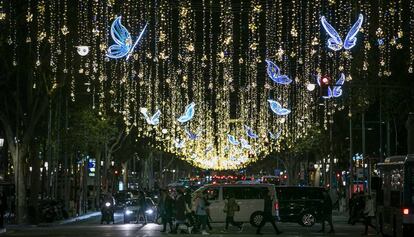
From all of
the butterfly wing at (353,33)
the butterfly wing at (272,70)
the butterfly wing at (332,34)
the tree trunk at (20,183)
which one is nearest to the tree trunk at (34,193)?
the tree trunk at (20,183)

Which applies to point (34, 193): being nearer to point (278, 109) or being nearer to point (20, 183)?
point (20, 183)

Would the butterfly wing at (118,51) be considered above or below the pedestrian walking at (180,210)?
above

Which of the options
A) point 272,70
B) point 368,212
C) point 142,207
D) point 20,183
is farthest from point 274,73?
point 20,183

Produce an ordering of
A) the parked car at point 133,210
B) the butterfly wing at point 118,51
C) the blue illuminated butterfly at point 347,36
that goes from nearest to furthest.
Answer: the blue illuminated butterfly at point 347,36 < the butterfly wing at point 118,51 < the parked car at point 133,210

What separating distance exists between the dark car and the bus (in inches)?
352

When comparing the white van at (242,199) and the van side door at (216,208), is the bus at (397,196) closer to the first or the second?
the white van at (242,199)

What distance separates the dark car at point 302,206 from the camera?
43906 millimetres

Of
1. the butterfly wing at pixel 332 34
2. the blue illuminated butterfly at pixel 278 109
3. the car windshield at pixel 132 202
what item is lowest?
the car windshield at pixel 132 202

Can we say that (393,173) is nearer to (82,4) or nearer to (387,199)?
(387,199)

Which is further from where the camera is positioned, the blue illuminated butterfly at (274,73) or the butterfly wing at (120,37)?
the blue illuminated butterfly at (274,73)

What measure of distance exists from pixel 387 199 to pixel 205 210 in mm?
8070

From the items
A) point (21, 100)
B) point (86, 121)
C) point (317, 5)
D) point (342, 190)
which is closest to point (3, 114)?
point (21, 100)

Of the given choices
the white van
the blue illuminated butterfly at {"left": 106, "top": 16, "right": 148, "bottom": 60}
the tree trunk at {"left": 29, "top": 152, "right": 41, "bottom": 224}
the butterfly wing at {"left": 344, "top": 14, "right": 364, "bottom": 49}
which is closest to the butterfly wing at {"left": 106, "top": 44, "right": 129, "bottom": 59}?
the blue illuminated butterfly at {"left": 106, "top": 16, "right": 148, "bottom": 60}

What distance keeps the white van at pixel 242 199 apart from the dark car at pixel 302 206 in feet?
8.38
